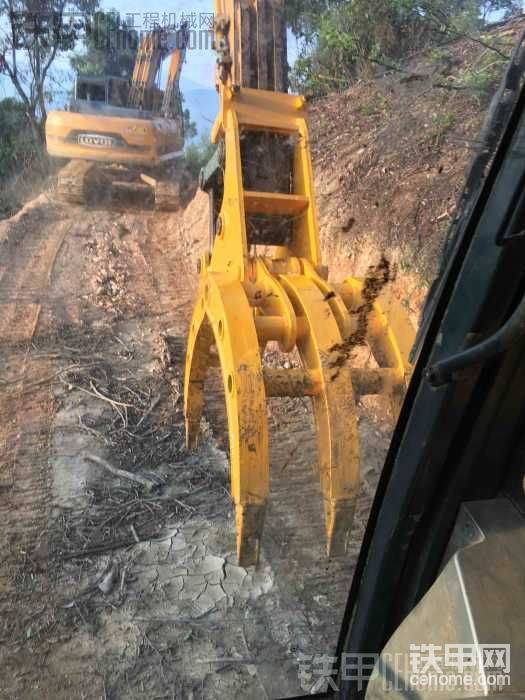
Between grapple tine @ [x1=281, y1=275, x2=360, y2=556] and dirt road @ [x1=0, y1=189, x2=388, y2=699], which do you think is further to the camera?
dirt road @ [x1=0, y1=189, x2=388, y2=699]

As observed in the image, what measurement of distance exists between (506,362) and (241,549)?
1370 millimetres

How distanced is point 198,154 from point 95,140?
3.42ft

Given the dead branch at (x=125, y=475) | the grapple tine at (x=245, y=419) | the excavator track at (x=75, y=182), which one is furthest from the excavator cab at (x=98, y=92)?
the dead branch at (x=125, y=475)

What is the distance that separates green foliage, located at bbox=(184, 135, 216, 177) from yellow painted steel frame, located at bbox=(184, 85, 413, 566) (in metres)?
0.16

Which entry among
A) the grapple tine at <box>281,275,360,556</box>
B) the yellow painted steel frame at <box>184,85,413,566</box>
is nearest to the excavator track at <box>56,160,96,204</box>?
the yellow painted steel frame at <box>184,85,413,566</box>

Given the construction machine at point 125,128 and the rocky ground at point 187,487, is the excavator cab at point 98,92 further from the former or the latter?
the rocky ground at point 187,487

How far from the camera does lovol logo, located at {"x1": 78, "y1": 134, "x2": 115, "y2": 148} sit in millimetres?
3772

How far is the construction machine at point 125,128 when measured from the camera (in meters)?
2.12

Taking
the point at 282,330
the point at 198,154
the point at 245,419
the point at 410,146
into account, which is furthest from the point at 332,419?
the point at 198,154

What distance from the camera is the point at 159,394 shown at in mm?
3969

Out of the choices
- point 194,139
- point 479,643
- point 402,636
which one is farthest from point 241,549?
point 194,139

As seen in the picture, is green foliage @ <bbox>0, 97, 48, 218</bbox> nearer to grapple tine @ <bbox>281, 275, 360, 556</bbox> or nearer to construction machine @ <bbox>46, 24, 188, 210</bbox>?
construction machine @ <bbox>46, 24, 188, 210</bbox>

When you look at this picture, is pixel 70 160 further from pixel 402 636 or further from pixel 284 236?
pixel 402 636

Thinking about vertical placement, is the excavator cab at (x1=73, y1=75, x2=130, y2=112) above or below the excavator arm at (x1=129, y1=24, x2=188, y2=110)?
below
